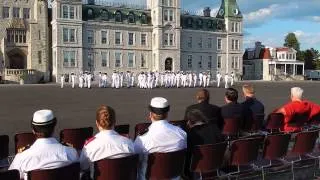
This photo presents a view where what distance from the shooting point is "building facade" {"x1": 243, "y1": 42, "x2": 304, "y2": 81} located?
91062 millimetres

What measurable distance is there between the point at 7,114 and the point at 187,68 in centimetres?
6212

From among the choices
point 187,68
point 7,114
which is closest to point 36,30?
point 187,68

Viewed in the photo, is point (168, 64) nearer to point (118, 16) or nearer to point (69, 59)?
point (118, 16)

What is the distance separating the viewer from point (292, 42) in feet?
360

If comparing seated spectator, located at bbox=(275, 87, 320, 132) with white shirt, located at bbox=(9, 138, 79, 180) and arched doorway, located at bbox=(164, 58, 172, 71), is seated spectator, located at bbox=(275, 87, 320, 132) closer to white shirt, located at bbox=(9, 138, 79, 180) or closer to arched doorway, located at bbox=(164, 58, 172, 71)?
white shirt, located at bbox=(9, 138, 79, 180)

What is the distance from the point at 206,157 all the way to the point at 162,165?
0.68 meters

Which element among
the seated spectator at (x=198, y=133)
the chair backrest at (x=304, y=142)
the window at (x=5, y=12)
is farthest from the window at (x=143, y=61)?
the seated spectator at (x=198, y=133)

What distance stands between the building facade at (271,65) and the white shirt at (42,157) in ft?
287

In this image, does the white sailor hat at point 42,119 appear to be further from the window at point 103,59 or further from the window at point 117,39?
the window at point 117,39

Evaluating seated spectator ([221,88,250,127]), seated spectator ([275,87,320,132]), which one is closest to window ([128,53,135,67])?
seated spectator ([275,87,320,132])

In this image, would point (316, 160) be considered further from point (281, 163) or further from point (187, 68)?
point (187, 68)

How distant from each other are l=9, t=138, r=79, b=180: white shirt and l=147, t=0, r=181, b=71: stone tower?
68.6 metres

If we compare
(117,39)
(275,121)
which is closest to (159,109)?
(275,121)

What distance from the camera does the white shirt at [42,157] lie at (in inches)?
177
